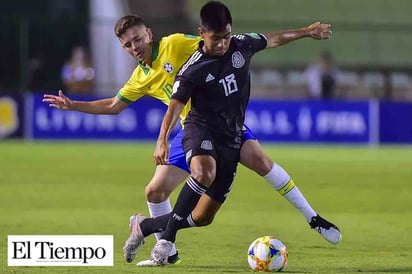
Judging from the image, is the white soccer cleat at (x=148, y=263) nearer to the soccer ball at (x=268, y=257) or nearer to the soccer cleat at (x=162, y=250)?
the soccer cleat at (x=162, y=250)

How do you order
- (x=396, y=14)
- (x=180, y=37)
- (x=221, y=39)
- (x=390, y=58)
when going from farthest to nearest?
(x=396, y=14) < (x=390, y=58) < (x=180, y=37) < (x=221, y=39)

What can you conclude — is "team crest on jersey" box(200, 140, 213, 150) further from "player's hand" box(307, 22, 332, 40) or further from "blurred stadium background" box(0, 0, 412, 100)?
"blurred stadium background" box(0, 0, 412, 100)

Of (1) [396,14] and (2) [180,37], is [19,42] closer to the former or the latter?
(1) [396,14]

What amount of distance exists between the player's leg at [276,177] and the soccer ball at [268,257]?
0.68 m

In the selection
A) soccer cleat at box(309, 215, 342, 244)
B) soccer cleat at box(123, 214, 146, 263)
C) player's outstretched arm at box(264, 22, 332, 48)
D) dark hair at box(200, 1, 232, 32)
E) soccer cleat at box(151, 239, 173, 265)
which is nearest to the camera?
dark hair at box(200, 1, 232, 32)

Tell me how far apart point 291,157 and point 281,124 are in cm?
432

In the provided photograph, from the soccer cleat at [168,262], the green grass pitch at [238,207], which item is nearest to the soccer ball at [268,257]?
the green grass pitch at [238,207]

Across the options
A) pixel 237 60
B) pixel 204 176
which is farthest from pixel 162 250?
pixel 237 60

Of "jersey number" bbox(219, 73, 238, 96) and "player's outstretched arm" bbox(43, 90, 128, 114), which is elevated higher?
"jersey number" bbox(219, 73, 238, 96)

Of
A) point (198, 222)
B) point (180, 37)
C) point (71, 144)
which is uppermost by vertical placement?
point (180, 37)

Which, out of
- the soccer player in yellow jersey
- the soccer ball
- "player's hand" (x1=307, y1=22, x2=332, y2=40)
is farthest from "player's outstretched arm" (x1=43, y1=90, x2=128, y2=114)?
the soccer ball

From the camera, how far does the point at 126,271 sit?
32.2 feet

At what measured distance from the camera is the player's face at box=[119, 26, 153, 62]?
1034cm

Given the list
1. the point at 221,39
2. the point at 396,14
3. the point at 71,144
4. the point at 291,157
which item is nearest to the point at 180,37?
the point at 221,39
